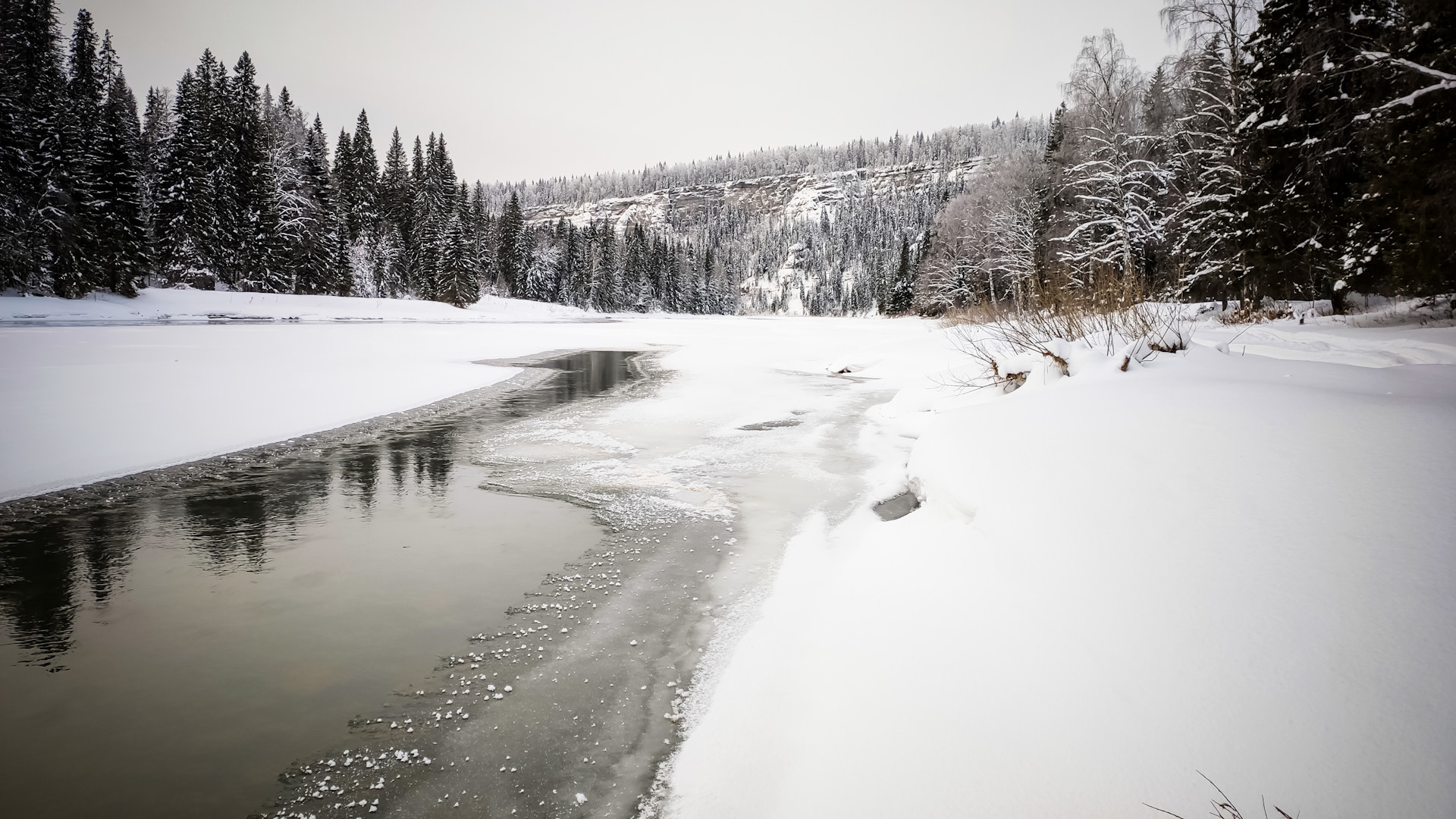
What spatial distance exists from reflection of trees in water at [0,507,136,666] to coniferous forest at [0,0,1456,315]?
414 inches

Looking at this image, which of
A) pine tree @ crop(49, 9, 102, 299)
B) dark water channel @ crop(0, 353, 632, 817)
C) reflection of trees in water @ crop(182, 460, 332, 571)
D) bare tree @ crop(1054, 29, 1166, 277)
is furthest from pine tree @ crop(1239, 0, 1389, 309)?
pine tree @ crop(49, 9, 102, 299)

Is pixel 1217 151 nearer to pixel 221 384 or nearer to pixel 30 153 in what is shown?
pixel 221 384

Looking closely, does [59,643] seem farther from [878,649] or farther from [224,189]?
[224,189]

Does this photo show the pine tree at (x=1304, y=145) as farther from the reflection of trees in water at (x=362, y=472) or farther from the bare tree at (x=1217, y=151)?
the reflection of trees in water at (x=362, y=472)

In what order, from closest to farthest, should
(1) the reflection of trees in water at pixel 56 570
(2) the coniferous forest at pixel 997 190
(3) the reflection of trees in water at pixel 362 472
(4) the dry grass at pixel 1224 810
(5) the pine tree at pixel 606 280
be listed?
(4) the dry grass at pixel 1224 810, (1) the reflection of trees in water at pixel 56 570, (3) the reflection of trees in water at pixel 362 472, (2) the coniferous forest at pixel 997 190, (5) the pine tree at pixel 606 280

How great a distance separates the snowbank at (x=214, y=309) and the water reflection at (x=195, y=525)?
27.9 m

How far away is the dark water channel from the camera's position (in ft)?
8.87

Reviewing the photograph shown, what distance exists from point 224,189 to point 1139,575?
52934 millimetres

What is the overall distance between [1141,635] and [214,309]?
144 feet

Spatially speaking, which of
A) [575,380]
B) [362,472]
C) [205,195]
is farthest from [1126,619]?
[205,195]

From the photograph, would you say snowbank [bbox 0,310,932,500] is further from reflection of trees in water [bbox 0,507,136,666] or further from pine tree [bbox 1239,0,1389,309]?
pine tree [bbox 1239,0,1389,309]

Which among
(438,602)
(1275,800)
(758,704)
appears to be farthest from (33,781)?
(1275,800)

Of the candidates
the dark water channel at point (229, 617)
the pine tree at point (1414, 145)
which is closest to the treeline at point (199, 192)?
the dark water channel at point (229, 617)

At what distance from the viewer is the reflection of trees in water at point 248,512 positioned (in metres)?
4.92
